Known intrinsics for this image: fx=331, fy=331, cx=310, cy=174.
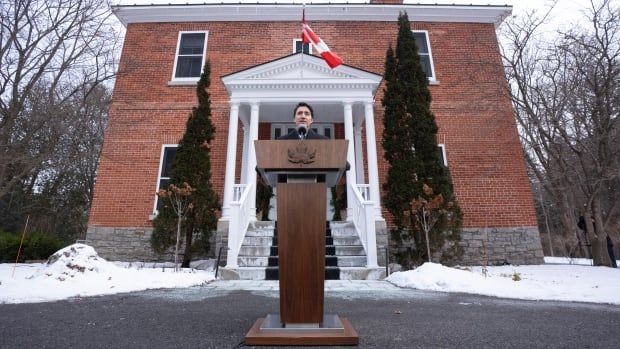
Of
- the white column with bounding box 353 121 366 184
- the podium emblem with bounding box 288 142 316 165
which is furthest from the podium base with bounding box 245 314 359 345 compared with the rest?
the white column with bounding box 353 121 366 184

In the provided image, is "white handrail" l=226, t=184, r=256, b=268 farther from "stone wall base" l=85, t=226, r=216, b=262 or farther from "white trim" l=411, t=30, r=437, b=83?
"white trim" l=411, t=30, r=437, b=83

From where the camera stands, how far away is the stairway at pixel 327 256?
6492 mm

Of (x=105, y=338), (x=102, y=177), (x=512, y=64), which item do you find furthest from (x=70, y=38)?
(x=512, y=64)

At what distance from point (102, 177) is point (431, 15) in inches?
499

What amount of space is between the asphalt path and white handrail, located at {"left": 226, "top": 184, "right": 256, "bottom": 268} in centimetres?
250

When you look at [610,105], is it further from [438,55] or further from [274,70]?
[274,70]

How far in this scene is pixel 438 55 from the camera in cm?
1180

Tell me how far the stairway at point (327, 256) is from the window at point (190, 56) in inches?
262

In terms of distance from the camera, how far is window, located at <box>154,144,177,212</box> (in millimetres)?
10238

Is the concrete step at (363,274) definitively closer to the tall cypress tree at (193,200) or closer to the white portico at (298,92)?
the white portico at (298,92)

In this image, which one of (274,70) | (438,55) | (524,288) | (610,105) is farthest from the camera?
(438,55)

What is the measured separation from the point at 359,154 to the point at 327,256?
4307mm

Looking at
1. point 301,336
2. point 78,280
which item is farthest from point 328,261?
point 301,336

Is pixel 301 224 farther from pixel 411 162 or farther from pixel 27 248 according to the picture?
pixel 27 248
